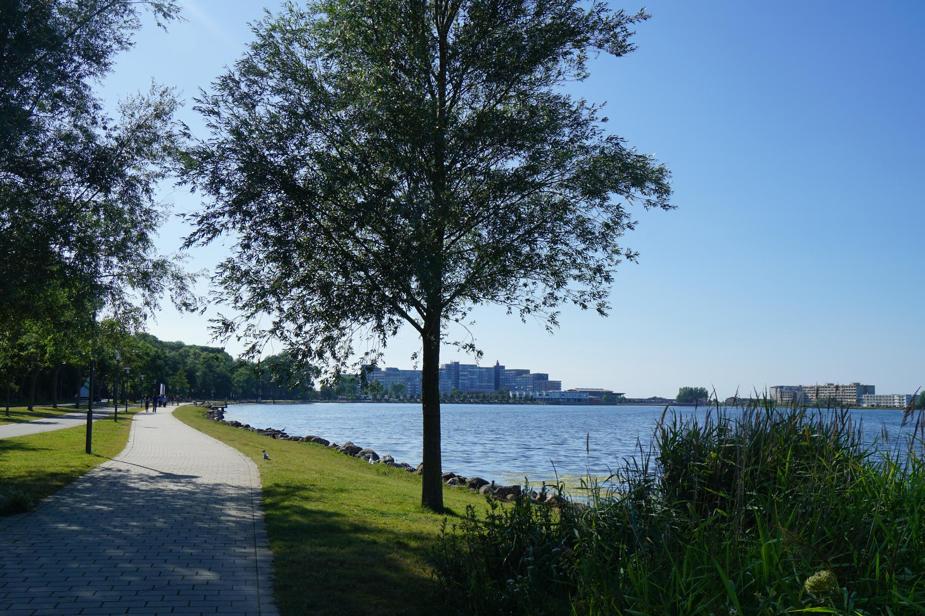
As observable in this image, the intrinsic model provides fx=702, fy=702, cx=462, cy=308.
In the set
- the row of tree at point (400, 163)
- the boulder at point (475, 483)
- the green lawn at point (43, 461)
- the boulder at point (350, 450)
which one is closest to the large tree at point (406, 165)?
the row of tree at point (400, 163)

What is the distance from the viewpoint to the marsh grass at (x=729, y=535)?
167 inches

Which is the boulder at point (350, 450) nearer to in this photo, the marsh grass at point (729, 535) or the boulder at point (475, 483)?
the boulder at point (475, 483)

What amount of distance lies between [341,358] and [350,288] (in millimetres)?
1506

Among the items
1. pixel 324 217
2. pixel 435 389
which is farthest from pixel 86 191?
pixel 435 389

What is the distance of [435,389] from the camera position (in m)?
12.8

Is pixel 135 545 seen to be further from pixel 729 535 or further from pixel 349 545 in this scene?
pixel 729 535

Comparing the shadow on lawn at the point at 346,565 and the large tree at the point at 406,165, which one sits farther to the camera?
the large tree at the point at 406,165

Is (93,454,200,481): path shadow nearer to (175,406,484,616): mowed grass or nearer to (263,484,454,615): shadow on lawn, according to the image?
(175,406,484,616): mowed grass

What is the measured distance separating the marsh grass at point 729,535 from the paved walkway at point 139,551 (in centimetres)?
232

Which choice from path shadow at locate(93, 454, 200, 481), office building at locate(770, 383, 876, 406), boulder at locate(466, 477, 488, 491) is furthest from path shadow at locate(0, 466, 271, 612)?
boulder at locate(466, 477, 488, 491)

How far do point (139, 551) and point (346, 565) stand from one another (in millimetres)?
2508

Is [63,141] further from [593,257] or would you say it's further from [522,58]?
[593,257]

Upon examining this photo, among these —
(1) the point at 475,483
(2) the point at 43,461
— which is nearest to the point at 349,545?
(1) the point at 475,483

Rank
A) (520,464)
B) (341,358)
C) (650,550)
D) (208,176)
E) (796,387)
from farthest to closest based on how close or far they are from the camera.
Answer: (520,464), (341,358), (208,176), (796,387), (650,550)
